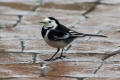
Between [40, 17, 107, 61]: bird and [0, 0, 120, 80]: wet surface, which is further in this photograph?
[40, 17, 107, 61]: bird

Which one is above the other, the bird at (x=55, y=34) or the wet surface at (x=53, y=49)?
the bird at (x=55, y=34)

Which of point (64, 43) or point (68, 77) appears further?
point (64, 43)

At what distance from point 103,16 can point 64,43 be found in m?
3.86

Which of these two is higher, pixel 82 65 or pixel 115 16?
pixel 82 65

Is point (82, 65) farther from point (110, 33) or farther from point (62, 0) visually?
point (62, 0)

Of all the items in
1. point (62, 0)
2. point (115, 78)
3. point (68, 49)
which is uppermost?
→ point (115, 78)

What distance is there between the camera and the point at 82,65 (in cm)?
688

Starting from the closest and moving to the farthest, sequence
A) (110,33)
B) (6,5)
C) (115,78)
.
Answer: (115,78) → (110,33) → (6,5)

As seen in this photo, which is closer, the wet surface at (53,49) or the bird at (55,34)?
the wet surface at (53,49)

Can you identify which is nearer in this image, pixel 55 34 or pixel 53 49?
pixel 55 34

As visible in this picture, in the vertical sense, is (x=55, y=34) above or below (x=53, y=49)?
above

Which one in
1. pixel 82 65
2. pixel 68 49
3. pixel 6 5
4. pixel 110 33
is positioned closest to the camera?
pixel 82 65

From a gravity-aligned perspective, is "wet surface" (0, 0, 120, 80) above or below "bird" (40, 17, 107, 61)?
below

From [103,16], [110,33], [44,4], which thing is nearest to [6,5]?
[44,4]
